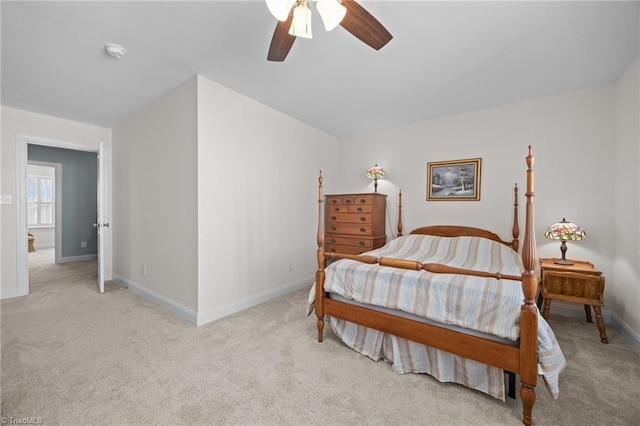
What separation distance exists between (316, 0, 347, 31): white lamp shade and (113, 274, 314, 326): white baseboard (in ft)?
8.92

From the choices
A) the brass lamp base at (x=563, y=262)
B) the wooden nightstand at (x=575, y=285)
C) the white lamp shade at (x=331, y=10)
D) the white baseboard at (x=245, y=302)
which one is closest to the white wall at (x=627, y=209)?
the wooden nightstand at (x=575, y=285)

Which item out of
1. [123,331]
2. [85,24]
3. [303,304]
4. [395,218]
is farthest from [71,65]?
[395,218]

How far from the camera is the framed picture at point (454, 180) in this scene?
11.7 ft

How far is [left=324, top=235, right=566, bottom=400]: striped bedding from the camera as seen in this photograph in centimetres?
156

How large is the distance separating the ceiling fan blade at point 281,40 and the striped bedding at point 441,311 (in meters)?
1.69

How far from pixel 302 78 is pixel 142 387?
113 inches

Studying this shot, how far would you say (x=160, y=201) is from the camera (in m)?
3.22

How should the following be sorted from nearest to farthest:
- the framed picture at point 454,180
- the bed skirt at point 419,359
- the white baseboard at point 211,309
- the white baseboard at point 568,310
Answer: the bed skirt at point 419,359
the white baseboard at point 211,309
the white baseboard at point 568,310
the framed picture at point 454,180

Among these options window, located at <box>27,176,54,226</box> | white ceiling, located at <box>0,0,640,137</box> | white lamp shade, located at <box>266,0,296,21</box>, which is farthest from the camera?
window, located at <box>27,176,54,226</box>

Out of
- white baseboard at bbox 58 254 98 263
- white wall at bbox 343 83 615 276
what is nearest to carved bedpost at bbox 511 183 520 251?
white wall at bbox 343 83 615 276

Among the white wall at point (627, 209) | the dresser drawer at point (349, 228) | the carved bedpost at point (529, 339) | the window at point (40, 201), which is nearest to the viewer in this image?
the carved bedpost at point (529, 339)

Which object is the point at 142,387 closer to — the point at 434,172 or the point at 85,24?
the point at 85,24

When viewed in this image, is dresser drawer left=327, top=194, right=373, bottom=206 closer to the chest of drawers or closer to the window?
the chest of drawers

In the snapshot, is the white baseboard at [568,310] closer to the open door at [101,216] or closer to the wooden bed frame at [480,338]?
the wooden bed frame at [480,338]
